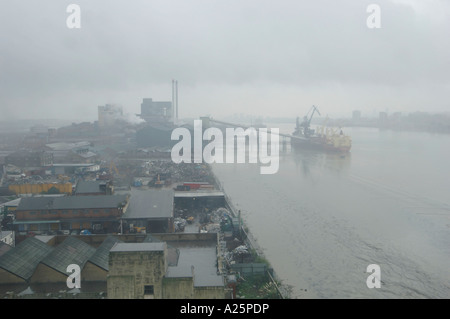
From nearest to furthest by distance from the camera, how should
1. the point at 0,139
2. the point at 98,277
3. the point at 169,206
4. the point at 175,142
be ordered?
the point at 98,277, the point at 169,206, the point at 175,142, the point at 0,139

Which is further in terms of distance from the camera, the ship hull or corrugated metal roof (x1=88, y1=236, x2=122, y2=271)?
the ship hull

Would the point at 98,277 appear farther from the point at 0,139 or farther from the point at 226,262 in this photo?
the point at 0,139

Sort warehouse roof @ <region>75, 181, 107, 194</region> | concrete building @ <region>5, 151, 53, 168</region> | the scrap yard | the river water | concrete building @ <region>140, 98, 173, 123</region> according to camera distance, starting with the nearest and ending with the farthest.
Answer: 1. the scrap yard
2. the river water
3. warehouse roof @ <region>75, 181, 107, 194</region>
4. concrete building @ <region>5, 151, 53, 168</region>
5. concrete building @ <region>140, 98, 173, 123</region>

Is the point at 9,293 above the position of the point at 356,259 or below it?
above

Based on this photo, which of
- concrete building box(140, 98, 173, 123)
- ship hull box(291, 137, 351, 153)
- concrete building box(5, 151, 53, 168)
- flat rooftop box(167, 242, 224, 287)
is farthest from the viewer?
concrete building box(140, 98, 173, 123)

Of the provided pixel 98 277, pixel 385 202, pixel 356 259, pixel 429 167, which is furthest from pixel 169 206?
pixel 429 167

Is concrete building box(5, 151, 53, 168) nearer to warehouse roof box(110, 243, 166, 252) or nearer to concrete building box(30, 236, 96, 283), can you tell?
concrete building box(30, 236, 96, 283)

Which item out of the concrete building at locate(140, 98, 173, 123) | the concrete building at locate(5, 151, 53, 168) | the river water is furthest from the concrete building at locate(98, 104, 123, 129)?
the river water
